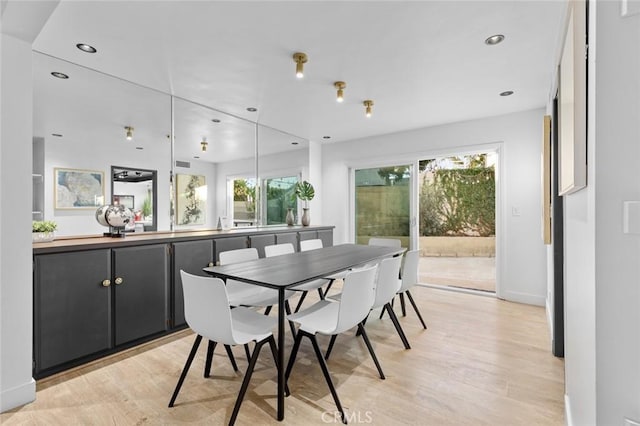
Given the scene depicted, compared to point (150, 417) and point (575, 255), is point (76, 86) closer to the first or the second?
point (150, 417)

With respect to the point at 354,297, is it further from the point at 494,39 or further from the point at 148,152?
the point at 148,152

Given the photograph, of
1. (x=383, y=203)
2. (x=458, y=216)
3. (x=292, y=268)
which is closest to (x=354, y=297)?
(x=292, y=268)

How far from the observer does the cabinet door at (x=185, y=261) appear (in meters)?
2.86

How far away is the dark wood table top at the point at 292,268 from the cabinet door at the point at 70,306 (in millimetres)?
926

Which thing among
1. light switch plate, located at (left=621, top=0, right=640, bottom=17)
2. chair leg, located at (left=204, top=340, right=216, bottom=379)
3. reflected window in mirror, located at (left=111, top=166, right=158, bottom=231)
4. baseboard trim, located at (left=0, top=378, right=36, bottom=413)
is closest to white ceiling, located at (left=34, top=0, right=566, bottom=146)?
reflected window in mirror, located at (left=111, top=166, right=158, bottom=231)

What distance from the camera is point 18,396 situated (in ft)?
5.95

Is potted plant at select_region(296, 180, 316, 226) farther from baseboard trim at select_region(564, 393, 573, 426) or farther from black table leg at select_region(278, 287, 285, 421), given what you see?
baseboard trim at select_region(564, 393, 573, 426)

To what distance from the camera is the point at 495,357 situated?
2.39 meters

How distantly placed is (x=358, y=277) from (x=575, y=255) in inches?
41.5

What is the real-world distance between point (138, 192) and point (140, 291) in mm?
1096

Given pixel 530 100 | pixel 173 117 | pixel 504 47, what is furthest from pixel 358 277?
pixel 530 100

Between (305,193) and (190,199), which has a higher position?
(305,193)

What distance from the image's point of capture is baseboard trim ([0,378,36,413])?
176cm

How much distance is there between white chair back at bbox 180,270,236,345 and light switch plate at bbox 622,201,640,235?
1599 millimetres
